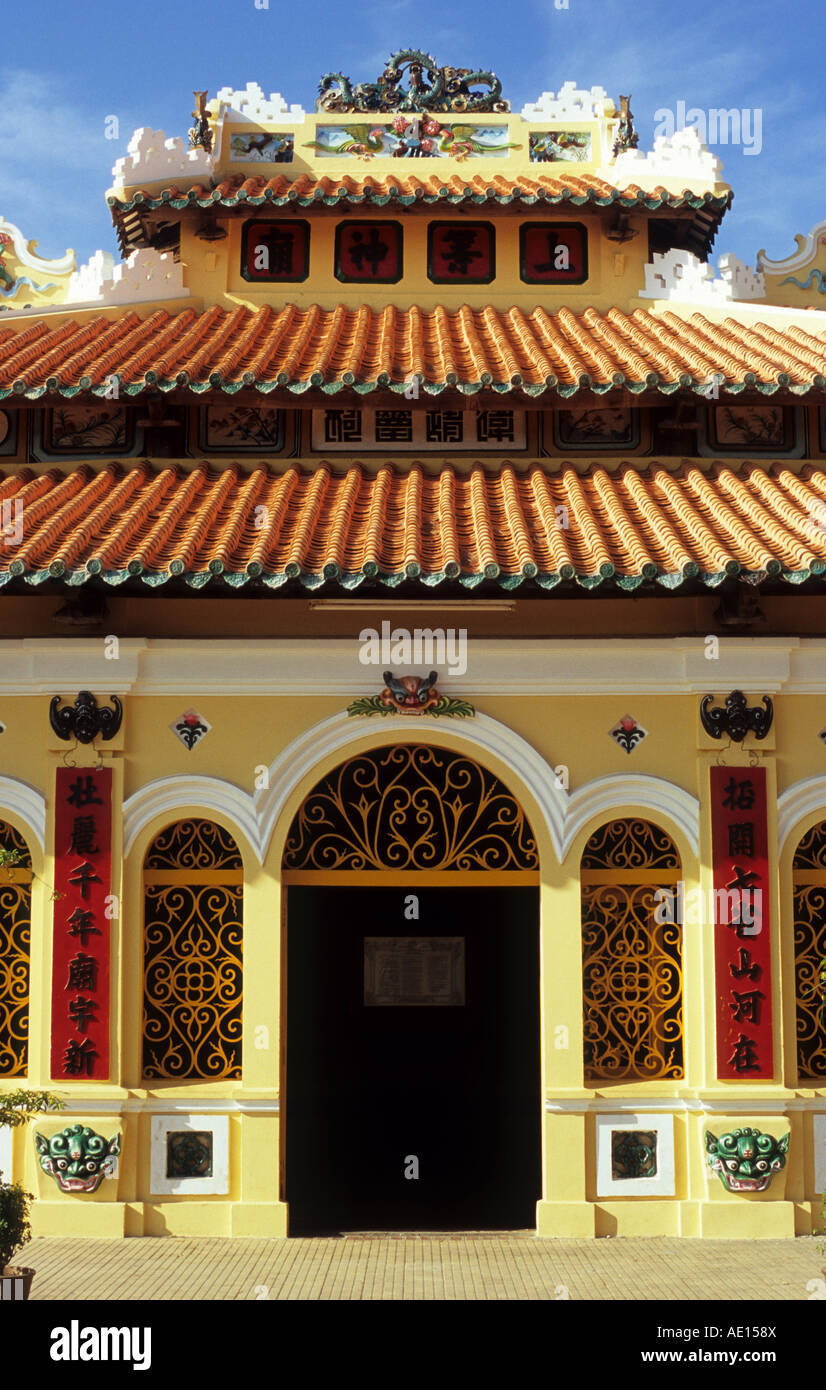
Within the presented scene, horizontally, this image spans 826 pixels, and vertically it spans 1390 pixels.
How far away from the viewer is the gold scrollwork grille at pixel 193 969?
8773mm

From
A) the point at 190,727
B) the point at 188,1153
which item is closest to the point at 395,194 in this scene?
the point at 190,727

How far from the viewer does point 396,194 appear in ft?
37.1

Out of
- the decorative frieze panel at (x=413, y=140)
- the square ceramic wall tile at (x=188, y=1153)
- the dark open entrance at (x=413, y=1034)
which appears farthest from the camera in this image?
the decorative frieze panel at (x=413, y=140)

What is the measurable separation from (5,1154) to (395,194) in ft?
26.1

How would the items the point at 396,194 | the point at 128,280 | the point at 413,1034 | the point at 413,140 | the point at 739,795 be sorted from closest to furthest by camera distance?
the point at 739,795 < the point at 413,1034 < the point at 396,194 < the point at 128,280 < the point at 413,140

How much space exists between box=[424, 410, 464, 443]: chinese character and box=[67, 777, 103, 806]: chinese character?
3645 millimetres

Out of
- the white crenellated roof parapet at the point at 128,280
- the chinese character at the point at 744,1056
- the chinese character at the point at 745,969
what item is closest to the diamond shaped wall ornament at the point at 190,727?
the chinese character at the point at 745,969

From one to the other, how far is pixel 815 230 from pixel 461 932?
6.68 m

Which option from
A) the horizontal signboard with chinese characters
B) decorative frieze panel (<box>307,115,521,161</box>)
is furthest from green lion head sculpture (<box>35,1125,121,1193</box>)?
decorative frieze panel (<box>307,115,521,161</box>)

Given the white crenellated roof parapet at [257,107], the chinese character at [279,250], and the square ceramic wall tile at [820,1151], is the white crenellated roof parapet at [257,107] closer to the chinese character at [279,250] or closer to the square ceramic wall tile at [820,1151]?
the chinese character at [279,250]

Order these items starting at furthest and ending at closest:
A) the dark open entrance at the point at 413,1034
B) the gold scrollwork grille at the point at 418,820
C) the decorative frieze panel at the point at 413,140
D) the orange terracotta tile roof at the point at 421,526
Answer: the decorative frieze panel at the point at 413,140 → the dark open entrance at the point at 413,1034 → the gold scrollwork grille at the point at 418,820 → the orange terracotta tile roof at the point at 421,526

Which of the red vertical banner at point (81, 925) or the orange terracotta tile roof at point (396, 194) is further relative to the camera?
the orange terracotta tile roof at point (396, 194)

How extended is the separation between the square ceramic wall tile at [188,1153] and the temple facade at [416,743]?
0.06 ft

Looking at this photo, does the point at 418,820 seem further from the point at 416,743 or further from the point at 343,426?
the point at 343,426
